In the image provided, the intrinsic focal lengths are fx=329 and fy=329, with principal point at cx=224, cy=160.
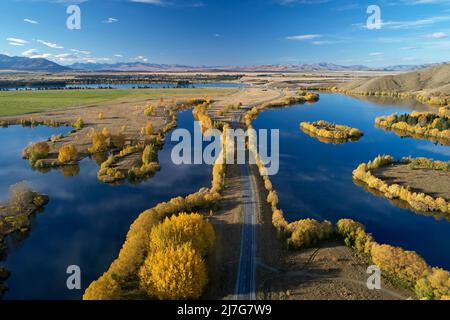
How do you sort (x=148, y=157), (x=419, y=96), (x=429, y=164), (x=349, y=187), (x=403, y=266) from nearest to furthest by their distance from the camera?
(x=403, y=266)
(x=349, y=187)
(x=429, y=164)
(x=148, y=157)
(x=419, y=96)

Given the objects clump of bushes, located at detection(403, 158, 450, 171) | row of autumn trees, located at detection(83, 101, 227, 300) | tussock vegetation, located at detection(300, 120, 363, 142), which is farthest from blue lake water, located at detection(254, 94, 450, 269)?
row of autumn trees, located at detection(83, 101, 227, 300)

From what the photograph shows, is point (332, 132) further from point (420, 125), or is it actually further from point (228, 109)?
point (228, 109)

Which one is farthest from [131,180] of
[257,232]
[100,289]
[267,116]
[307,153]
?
[267,116]

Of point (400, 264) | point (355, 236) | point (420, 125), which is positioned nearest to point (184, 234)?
point (355, 236)

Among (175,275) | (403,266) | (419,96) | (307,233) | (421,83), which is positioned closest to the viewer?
(175,275)

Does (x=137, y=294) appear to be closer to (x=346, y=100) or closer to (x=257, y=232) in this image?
(x=257, y=232)

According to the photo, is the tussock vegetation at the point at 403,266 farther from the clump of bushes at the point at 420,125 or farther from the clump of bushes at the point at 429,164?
the clump of bushes at the point at 420,125

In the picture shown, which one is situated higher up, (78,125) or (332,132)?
(78,125)
